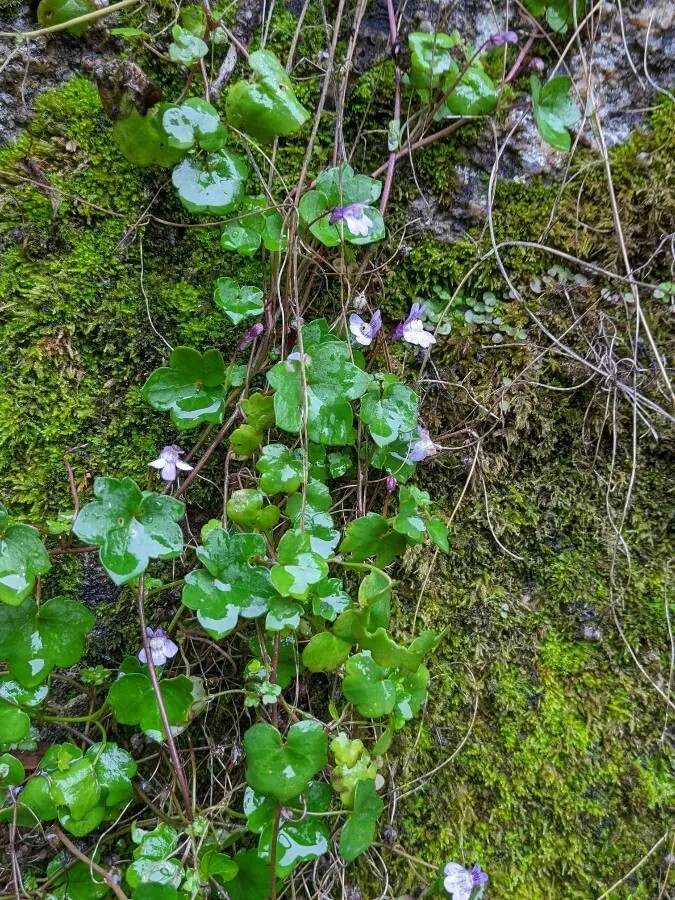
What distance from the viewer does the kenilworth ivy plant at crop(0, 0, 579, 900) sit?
86cm

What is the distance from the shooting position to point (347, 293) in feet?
3.62

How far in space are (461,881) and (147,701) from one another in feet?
2.04

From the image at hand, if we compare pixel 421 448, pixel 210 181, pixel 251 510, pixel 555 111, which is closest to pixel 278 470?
pixel 251 510

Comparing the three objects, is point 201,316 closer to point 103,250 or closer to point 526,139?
point 103,250

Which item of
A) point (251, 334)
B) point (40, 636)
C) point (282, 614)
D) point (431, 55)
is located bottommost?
point (40, 636)

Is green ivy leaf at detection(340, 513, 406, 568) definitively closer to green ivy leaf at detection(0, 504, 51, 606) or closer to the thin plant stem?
the thin plant stem

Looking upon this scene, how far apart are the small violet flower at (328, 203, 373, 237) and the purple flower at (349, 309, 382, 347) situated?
0.15m

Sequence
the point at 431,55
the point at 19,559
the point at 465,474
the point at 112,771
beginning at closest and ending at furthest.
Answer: the point at 19,559 → the point at 112,771 → the point at 431,55 → the point at 465,474

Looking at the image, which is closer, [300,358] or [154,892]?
[154,892]

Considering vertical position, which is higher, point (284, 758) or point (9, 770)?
point (284, 758)

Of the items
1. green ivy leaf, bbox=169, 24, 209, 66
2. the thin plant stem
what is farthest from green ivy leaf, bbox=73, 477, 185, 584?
green ivy leaf, bbox=169, 24, 209, 66

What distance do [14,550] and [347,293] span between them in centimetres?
72

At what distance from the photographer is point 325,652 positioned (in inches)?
35.5

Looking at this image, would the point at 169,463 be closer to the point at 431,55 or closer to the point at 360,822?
the point at 360,822
